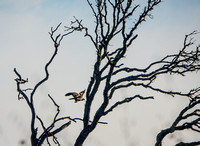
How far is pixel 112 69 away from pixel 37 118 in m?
3.07

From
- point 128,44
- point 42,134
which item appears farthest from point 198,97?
point 42,134

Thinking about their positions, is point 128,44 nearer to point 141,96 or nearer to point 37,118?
point 141,96

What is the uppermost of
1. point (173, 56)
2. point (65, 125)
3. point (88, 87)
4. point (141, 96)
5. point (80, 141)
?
point (173, 56)

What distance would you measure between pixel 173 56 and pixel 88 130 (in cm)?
427

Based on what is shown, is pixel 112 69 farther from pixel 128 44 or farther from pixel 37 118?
pixel 37 118

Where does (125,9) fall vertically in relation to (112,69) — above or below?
above

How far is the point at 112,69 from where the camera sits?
27.2 ft

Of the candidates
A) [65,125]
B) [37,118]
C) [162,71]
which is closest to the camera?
[37,118]

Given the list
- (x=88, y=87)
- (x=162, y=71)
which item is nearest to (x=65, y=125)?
(x=88, y=87)

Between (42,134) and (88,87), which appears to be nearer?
(42,134)

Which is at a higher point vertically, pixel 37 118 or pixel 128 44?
pixel 128 44

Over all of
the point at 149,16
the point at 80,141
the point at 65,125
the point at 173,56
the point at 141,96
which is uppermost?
the point at 149,16

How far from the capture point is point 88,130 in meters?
8.39

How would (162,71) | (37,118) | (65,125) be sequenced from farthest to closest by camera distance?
(162,71) < (65,125) < (37,118)
